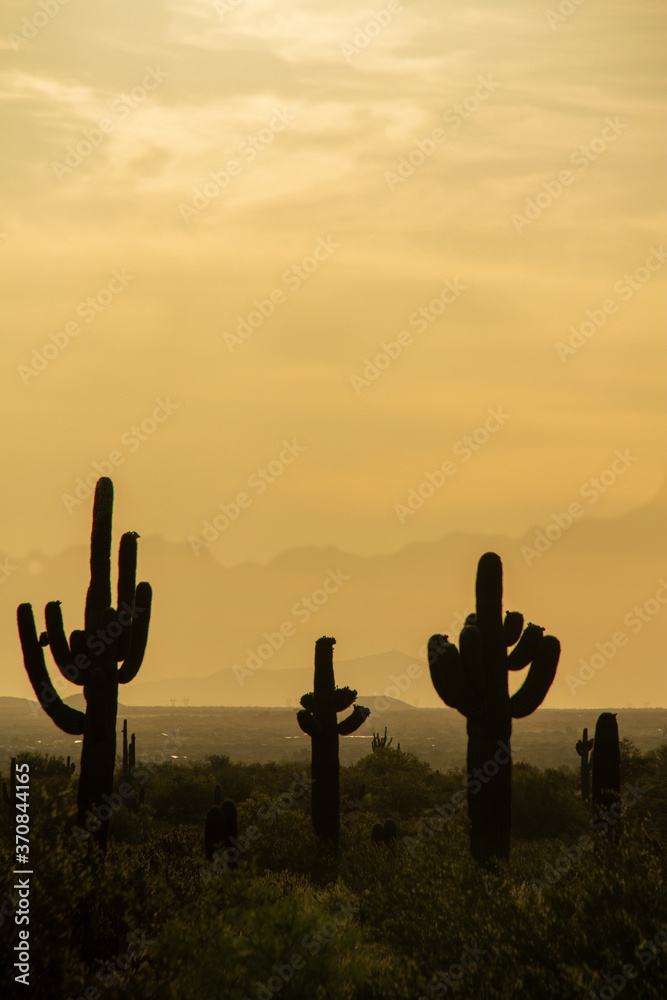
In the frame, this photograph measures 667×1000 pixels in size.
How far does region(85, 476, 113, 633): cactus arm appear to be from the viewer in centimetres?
1853

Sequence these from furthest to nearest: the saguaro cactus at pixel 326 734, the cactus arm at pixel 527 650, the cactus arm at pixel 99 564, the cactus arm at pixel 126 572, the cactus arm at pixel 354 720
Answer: the cactus arm at pixel 354 720
the saguaro cactus at pixel 326 734
the cactus arm at pixel 126 572
the cactus arm at pixel 99 564
the cactus arm at pixel 527 650

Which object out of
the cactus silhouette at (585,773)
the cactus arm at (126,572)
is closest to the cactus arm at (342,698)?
the cactus arm at (126,572)

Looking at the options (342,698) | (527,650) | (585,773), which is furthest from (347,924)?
(585,773)

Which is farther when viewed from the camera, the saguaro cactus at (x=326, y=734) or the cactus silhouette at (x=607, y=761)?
the saguaro cactus at (x=326, y=734)

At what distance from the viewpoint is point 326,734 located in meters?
23.1

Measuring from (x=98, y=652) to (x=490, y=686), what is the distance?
7194mm

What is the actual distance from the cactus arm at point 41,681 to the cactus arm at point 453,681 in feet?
21.9

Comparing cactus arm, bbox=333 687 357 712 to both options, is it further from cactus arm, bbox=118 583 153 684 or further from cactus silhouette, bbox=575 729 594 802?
cactus silhouette, bbox=575 729 594 802

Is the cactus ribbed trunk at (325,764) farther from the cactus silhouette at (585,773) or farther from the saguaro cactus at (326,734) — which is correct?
the cactus silhouette at (585,773)

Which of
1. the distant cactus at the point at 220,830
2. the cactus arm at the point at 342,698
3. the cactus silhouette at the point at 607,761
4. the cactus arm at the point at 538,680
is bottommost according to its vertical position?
the distant cactus at the point at 220,830

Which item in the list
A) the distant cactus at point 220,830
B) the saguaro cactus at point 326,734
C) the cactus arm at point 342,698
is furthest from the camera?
the cactus arm at point 342,698

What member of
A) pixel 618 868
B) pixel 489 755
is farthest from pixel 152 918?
pixel 489 755

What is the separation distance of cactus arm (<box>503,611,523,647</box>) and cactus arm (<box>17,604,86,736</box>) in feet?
26.3

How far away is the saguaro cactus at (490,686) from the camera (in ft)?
54.5
